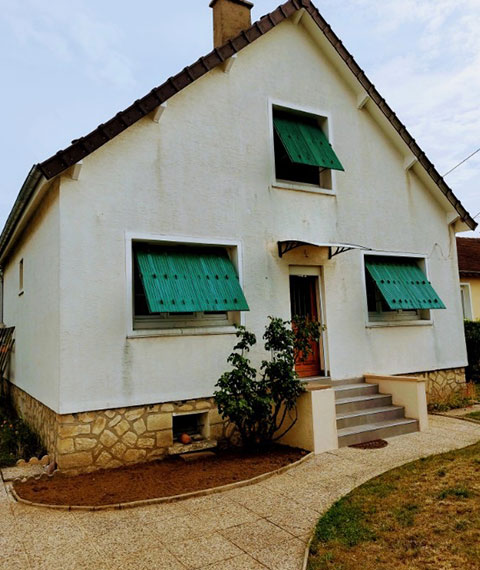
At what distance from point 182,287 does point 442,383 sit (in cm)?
735

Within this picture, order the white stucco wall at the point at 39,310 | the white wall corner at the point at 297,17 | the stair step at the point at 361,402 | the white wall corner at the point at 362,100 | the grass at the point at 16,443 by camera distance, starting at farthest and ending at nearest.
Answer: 1. the white wall corner at the point at 362,100
2. the white wall corner at the point at 297,17
3. the stair step at the point at 361,402
4. the grass at the point at 16,443
5. the white stucco wall at the point at 39,310

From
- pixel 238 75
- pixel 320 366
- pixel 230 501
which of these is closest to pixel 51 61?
pixel 238 75

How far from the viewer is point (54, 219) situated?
303 inches

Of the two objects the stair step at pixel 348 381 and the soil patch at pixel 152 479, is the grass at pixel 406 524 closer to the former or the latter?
the soil patch at pixel 152 479

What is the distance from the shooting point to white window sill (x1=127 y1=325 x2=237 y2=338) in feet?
25.5

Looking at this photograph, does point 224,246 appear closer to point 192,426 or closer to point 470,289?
point 192,426

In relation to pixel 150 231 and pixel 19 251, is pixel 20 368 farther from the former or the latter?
pixel 150 231

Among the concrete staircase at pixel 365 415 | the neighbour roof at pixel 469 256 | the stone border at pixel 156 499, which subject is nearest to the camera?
the stone border at pixel 156 499

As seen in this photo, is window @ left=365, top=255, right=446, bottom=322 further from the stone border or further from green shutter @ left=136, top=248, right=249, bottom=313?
the stone border

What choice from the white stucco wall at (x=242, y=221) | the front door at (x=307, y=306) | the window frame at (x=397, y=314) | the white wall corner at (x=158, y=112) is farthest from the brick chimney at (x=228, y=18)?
the window frame at (x=397, y=314)

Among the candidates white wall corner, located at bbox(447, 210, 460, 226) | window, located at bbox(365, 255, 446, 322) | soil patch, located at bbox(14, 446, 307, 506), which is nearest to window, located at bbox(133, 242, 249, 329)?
soil patch, located at bbox(14, 446, 307, 506)

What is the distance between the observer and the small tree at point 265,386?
741 centimetres

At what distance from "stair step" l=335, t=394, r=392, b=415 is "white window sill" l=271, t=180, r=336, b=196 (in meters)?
4.43

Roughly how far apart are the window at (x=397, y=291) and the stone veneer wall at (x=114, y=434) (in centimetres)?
481
